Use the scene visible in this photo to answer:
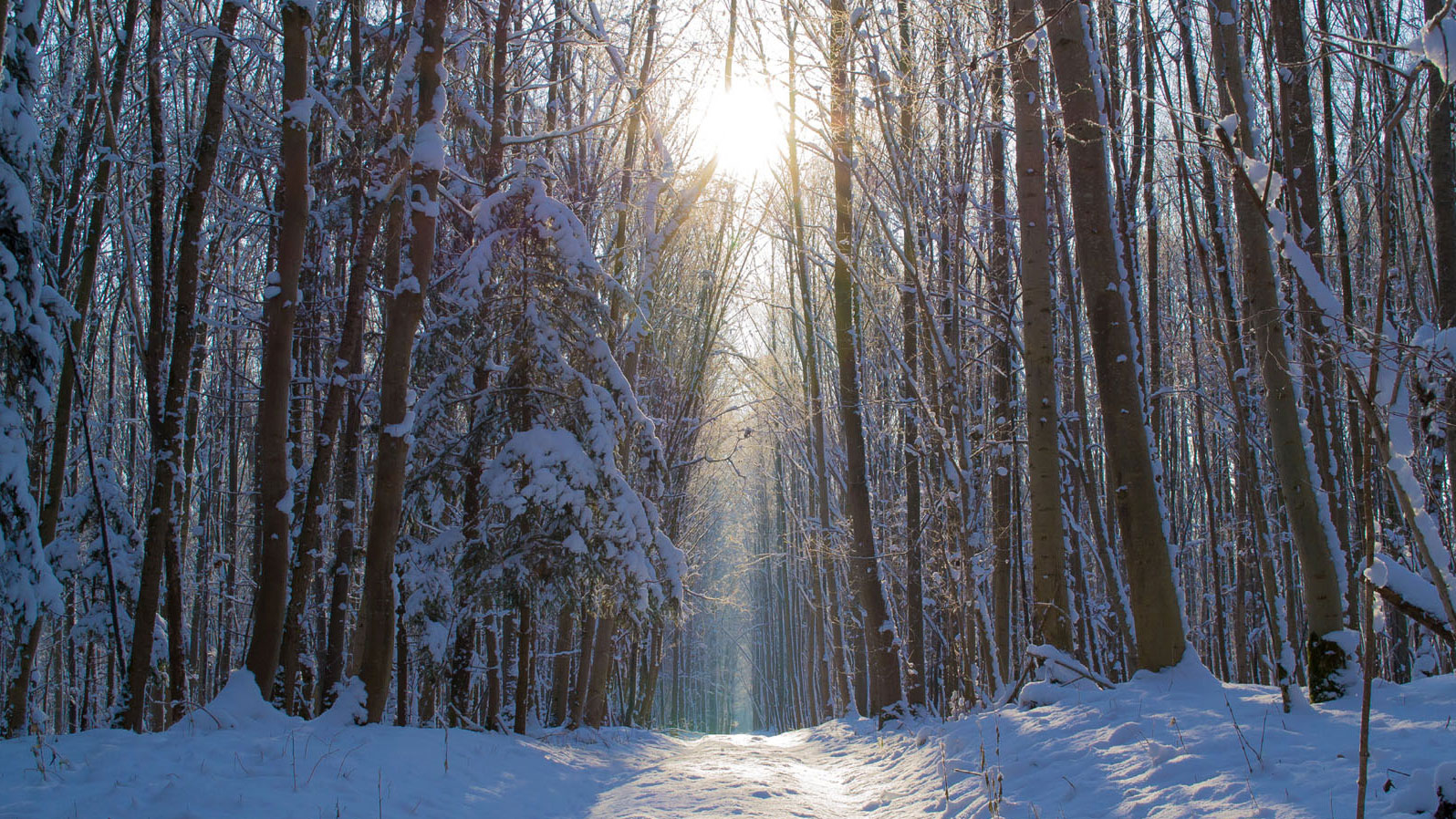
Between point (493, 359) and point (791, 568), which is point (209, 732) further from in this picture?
point (791, 568)

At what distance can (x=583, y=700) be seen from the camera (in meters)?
11.6

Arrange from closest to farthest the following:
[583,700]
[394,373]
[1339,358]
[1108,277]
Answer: [1339,358] < [1108,277] < [394,373] < [583,700]

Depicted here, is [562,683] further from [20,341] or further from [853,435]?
[20,341]

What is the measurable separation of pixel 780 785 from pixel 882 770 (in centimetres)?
127

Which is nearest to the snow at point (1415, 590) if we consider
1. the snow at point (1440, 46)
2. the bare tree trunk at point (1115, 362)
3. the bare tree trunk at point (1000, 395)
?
the snow at point (1440, 46)

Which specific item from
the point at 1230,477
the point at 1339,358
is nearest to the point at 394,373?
the point at 1339,358

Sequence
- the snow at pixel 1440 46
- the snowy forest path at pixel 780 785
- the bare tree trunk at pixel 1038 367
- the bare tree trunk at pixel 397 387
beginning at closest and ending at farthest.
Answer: the snow at pixel 1440 46, the snowy forest path at pixel 780 785, the bare tree trunk at pixel 1038 367, the bare tree trunk at pixel 397 387

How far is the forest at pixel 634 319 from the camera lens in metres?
5.50

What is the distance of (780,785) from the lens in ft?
22.7

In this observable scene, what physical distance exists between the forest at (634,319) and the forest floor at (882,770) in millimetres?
251

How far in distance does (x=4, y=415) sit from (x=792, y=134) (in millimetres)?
10200

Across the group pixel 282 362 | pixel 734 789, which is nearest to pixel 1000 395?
pixel 734 789

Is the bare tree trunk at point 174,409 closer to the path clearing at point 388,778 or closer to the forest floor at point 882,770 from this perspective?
the forest floor at point 882,770

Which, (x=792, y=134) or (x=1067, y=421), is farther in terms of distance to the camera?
(x=792, y=134)
